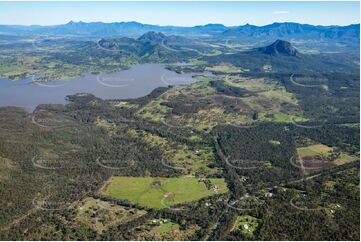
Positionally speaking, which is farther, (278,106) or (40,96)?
(40,96)

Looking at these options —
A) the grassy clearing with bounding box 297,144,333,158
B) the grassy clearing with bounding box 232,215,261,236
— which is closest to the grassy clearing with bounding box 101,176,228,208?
the grassy clearing with bounding box 232,215,261,236

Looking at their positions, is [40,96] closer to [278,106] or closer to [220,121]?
[220,121]

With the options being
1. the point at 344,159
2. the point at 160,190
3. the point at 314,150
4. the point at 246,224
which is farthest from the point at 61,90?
the point at 246,224

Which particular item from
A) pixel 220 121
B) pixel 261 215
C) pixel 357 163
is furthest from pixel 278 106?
pixel 261 215

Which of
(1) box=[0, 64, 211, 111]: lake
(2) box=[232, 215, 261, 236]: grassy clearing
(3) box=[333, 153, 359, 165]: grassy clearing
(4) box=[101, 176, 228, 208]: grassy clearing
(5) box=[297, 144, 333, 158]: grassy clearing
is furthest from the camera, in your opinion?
(1) box=[0, 64, 211, 111]: lake

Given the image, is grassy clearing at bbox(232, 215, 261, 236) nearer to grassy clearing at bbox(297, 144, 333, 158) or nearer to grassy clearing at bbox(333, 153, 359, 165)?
grassy clearing at bbox(297, 144, 333, 158)

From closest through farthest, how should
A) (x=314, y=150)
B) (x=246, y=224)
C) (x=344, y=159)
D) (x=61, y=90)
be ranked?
(x=246, y=224)
(x=344, y=159)
(x=314, y=150)
(x=61, y=90)

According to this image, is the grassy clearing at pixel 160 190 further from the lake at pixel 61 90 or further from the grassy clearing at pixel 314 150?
the lake at pixel 61 90

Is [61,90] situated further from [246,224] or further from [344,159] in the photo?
[246,224]
